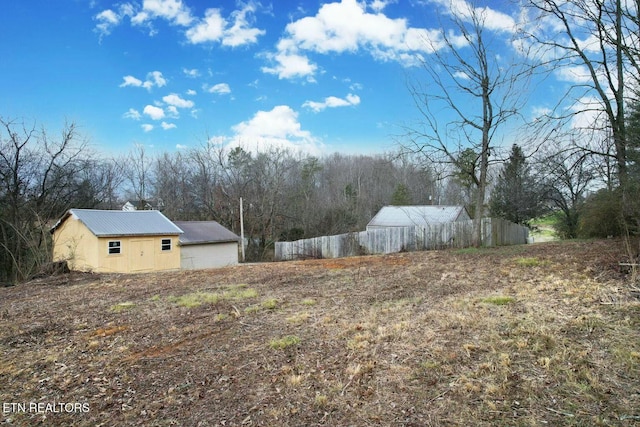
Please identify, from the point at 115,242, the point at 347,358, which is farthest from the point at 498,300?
the point at 115,242

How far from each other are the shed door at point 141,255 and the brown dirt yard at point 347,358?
11.9 m

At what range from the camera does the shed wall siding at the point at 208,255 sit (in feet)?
65.0

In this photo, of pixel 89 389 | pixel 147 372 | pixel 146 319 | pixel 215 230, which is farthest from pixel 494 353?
pixel 215 230

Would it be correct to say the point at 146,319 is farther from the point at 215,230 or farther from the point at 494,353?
the point at 215,230

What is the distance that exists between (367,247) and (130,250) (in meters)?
11.4

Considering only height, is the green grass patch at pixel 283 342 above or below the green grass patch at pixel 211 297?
below

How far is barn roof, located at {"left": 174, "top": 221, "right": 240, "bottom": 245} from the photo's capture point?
2006 centimetres

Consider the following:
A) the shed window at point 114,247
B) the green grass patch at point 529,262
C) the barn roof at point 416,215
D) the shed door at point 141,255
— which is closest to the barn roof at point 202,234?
the shed door at point 141,255

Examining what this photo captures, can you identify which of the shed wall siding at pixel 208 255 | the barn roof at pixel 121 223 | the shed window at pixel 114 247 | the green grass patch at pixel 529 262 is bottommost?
the shed wall siding at pixel 208 255

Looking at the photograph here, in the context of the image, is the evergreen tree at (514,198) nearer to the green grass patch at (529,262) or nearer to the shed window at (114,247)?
the green grass patch at (529,262)

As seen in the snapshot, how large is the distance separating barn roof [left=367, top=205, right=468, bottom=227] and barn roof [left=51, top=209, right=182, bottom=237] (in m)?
14.2

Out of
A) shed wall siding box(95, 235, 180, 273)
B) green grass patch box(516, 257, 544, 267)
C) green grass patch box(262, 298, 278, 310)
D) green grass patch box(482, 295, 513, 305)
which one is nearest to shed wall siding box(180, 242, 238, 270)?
shed wall siding box(95, 235, 180, 273)

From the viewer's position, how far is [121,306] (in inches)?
228

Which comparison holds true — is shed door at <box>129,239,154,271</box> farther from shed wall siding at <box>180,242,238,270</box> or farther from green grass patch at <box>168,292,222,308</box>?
green grass patch at <box>168,292,222,308</box>
